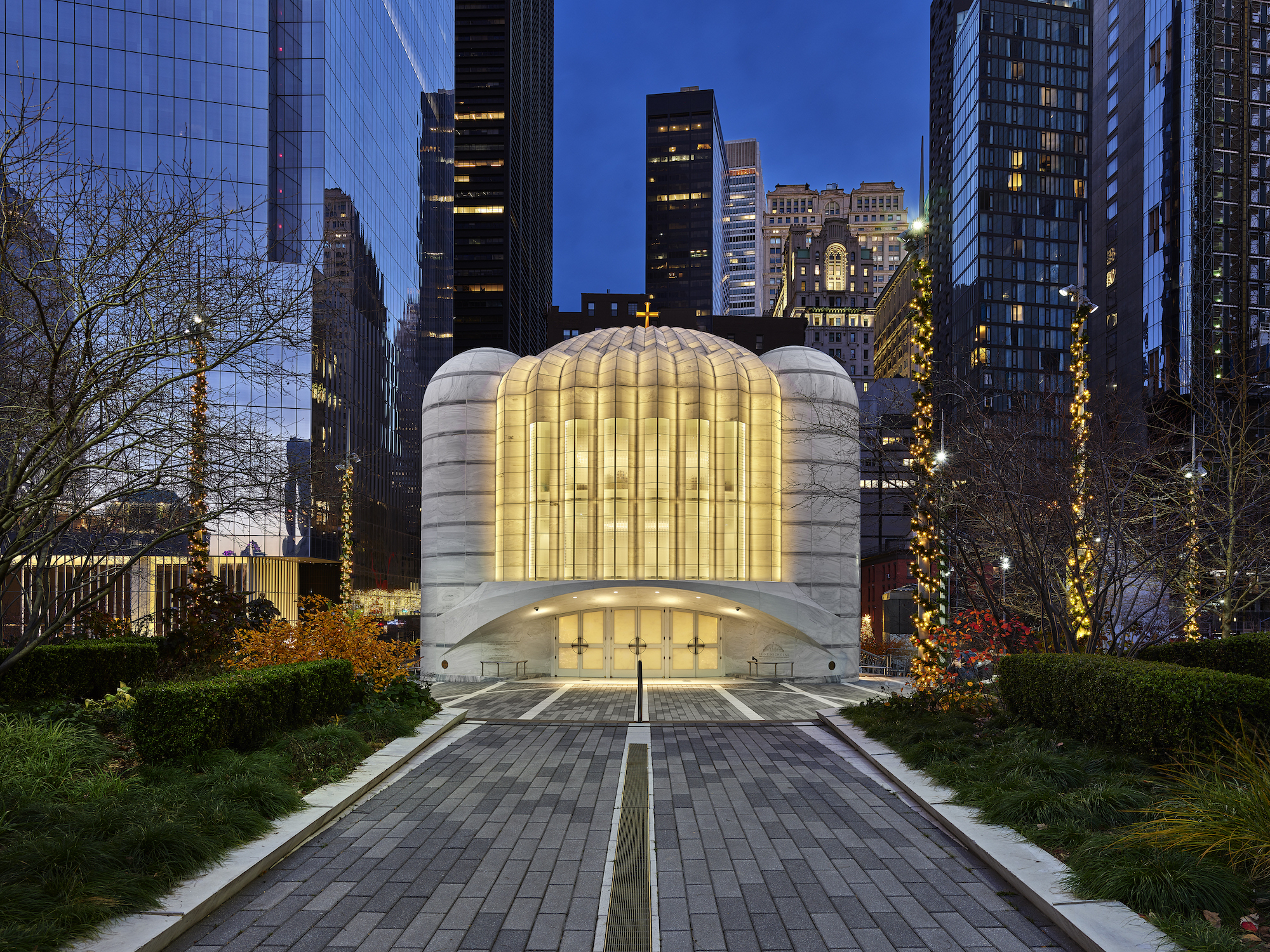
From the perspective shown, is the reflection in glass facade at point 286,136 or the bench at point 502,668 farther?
the reflection in glass facade at point 286,136

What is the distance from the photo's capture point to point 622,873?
7.52 meters

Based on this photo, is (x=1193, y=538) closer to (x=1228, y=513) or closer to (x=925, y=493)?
(x=1228, y=513)

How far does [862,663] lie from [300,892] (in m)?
35.4

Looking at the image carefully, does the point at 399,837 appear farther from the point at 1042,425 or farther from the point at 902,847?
the point at 1042,425

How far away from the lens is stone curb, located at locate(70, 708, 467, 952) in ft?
18.6

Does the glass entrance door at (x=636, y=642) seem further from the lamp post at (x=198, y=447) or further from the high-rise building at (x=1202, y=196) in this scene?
the high-rise building at (x=1202, y=196)

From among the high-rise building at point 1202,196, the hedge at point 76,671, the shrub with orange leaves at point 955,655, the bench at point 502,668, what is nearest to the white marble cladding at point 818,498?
the bench at point 502,668

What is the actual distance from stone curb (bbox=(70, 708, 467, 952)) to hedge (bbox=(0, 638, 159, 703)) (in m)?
5.26

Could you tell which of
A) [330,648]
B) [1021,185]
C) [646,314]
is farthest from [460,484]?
[1021,185]

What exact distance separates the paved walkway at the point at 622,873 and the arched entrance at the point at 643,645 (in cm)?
1593

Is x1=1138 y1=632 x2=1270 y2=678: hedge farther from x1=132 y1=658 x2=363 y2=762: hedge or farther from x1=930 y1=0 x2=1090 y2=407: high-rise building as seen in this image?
x1=930 y1=0 x2=1090 y2=407: high-rise building

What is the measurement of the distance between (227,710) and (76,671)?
4.98 meters

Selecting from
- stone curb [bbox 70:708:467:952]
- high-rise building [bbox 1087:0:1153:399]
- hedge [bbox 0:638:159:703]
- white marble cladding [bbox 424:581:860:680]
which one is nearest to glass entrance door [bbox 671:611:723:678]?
white marble cladding [bbox 424:581:860:680]

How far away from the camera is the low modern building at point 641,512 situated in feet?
93.0
